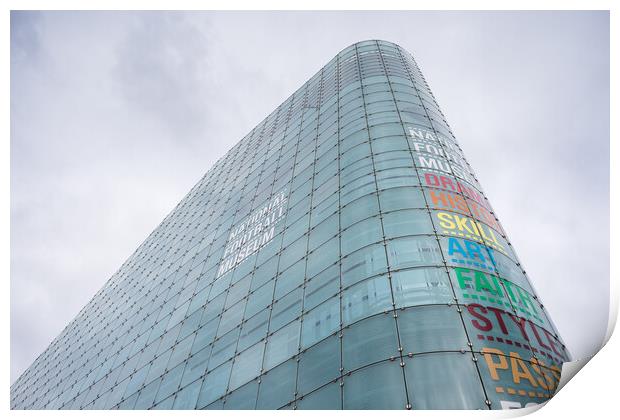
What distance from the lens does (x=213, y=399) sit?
16531 millimetres

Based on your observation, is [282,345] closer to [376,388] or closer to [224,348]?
[224,348]

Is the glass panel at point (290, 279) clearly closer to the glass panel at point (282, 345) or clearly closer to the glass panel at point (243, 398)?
the glass panel at point (282, 345)

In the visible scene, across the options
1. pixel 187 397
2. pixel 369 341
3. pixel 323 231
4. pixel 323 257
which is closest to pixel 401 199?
pixel 323 231

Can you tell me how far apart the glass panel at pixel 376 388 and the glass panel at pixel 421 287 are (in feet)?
7.23

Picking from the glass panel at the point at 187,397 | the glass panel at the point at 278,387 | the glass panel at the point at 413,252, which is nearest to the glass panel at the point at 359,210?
the glass panel at the point at 413,252

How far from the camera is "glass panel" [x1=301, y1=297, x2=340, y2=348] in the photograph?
14688 mm

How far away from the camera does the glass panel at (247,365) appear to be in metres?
15.9

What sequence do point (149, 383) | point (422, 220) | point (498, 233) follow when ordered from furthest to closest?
point (149, 383), point (498, 233), point (422, 220)

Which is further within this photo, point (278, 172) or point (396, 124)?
point (278, 172)

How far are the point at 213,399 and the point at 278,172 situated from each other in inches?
603

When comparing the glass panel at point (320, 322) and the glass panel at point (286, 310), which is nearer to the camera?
the glass panel at point (320, 322)
